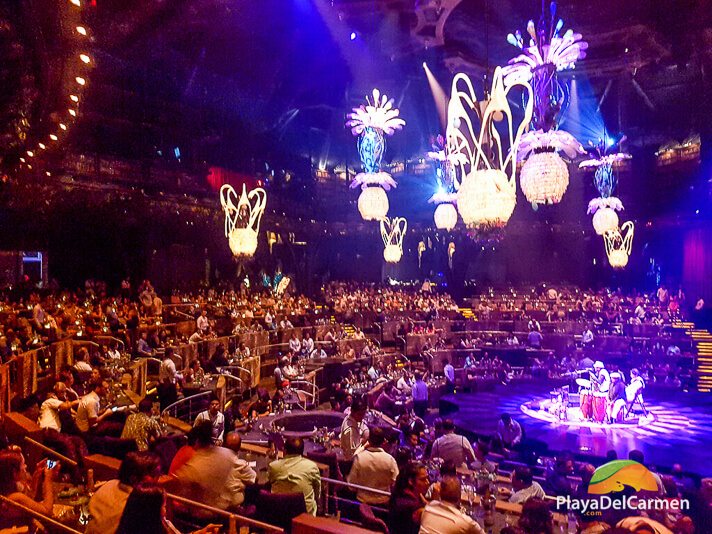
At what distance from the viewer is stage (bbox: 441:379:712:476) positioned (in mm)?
10188

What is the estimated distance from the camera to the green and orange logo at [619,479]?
392cm

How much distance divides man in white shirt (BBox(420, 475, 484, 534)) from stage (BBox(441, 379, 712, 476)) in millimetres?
7862

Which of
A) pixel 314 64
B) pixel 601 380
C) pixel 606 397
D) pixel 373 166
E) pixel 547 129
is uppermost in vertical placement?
pixel 314 64

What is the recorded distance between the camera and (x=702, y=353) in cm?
1652

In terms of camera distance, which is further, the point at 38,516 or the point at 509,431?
the point at 509,431

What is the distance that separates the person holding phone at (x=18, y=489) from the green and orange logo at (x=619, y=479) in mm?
3814

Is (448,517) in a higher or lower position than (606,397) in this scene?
higher

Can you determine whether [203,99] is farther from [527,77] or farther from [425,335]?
[527,77]

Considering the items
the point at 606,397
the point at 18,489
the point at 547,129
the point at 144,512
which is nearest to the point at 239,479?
the point at 144,512

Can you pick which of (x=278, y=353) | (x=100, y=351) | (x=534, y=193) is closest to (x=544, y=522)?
(x=534, y=193)

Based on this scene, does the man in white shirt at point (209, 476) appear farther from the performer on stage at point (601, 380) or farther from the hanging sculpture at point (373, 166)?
the performer on stage at point (601, 380)

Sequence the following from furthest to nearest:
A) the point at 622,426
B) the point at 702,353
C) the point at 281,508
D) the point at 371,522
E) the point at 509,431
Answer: the point at 702,353 → the point at 622,426 → the point at 509,431 → the point at 371,522 → the point at 281,508

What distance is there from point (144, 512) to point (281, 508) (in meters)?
1.16

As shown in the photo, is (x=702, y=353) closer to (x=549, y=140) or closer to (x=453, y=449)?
(x=549, y=140)
